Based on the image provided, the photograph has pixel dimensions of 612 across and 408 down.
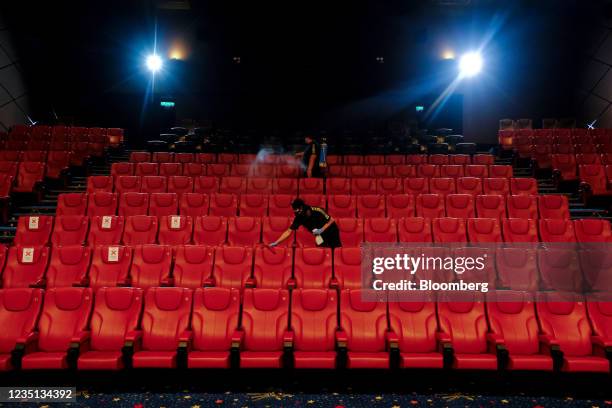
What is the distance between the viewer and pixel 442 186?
554 cm

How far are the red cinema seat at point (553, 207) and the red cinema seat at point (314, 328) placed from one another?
3.05 m

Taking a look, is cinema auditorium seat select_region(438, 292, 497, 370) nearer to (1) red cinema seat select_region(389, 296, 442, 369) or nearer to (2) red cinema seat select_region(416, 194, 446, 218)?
(1) red cinema seat select_region(389, 296, 442, 369)

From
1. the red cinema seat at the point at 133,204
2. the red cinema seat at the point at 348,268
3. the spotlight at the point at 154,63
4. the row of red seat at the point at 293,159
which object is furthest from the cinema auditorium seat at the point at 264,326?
the spotlight at the point at 154,63

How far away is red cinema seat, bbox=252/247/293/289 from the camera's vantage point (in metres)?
3.53

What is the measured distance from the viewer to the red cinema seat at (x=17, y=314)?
2.84m

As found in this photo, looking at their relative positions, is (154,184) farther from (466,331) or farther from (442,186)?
(466,331)

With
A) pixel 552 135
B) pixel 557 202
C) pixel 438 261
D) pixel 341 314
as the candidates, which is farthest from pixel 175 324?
pixel 552 135

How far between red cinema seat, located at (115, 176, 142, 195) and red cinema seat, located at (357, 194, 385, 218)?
272 centimetres

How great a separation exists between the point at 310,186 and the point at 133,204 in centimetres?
207

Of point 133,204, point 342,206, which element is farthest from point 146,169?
point 342,206

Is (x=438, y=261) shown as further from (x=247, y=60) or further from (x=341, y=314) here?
(x=247, y=60)

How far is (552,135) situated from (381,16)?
14.3 feet

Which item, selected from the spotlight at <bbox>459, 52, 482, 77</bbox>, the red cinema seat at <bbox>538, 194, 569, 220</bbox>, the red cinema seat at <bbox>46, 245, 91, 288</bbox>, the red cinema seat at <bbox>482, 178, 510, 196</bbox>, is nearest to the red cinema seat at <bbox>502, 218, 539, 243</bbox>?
the red cinema seat at <bbox>538, 194, 569, 220</bbox>

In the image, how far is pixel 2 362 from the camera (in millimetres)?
2648
